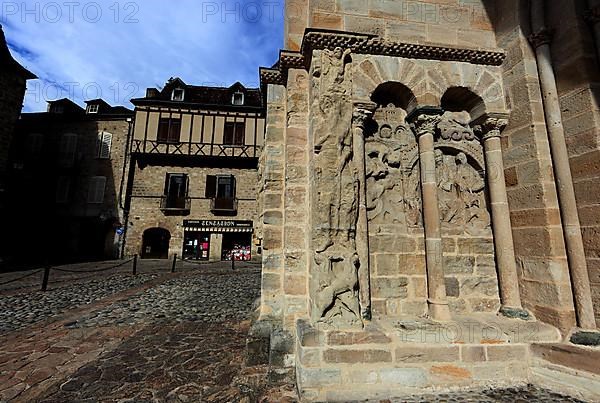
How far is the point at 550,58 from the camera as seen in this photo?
10.2 ft

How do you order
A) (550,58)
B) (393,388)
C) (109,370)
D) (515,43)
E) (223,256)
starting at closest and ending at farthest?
1. (393,388)
2. (109,370)
3. (550,58)
4. (515,43)
5. (223,256)

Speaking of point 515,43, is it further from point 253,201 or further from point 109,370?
point 253,201

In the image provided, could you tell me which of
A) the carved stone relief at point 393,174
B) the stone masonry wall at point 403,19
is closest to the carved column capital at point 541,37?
the stone masonry wall at point 403,19

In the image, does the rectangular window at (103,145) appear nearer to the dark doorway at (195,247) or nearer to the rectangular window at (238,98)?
the dark doorway at (195,247)

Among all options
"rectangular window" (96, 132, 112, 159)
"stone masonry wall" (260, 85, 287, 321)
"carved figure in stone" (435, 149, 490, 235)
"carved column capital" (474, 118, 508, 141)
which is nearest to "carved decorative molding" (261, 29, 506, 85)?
"stone masonry wall" (260, 85, 287, 321)

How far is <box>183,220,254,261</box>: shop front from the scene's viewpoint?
16.9 m

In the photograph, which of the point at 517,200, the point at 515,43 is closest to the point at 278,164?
the point at 517,200

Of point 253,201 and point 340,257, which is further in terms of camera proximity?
point 253,201

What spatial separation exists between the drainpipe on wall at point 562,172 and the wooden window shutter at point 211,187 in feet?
53.3

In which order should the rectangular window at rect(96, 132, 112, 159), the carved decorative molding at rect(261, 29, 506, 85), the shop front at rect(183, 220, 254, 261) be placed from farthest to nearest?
the rectangular window at rect(96, 132, 112, 159), the shop front at rect(183, 220, 254, 261), the carved decorative molding at rect(261, 29, 506, 85)

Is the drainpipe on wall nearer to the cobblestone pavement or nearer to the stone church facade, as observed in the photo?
the stone church facade

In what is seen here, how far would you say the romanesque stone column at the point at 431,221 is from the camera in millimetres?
2949

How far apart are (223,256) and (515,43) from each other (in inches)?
647

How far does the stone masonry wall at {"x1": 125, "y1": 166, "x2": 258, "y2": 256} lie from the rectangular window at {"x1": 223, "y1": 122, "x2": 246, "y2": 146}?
5.90ft
